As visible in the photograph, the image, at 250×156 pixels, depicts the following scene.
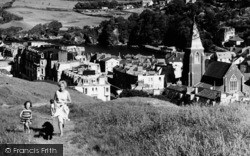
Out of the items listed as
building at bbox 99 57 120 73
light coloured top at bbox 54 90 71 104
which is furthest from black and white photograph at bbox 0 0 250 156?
building at bbox 99 57 120 73

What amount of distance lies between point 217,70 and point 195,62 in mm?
2220

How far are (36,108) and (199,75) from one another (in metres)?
31.4

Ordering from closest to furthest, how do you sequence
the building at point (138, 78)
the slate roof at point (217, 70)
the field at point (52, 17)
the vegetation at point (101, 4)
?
the slate roof at point (217, 70) < the building at point (138, 78) < the field at point (52, 17) < the vegetation at point (101, 4)

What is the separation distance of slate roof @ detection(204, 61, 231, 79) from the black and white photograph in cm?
11

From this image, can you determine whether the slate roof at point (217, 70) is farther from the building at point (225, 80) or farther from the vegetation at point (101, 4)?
the vegetation at point (101, 4)

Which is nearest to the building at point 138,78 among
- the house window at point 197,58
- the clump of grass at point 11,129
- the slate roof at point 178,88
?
the slate roof at point 178,88

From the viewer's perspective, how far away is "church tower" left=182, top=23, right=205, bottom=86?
4288cm

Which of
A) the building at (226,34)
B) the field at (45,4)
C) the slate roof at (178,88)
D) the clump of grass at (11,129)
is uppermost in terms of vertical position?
the field at (45,4)

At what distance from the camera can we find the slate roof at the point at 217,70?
4169 cm

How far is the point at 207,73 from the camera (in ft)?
141

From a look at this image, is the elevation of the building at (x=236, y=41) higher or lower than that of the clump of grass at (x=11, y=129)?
lower

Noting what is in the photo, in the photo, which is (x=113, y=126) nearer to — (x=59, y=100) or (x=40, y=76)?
(x=59, y=100)

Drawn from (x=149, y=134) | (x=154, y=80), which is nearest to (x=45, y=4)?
(x=154, y=80)

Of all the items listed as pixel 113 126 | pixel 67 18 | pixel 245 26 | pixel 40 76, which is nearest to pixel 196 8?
pixel 245 26
